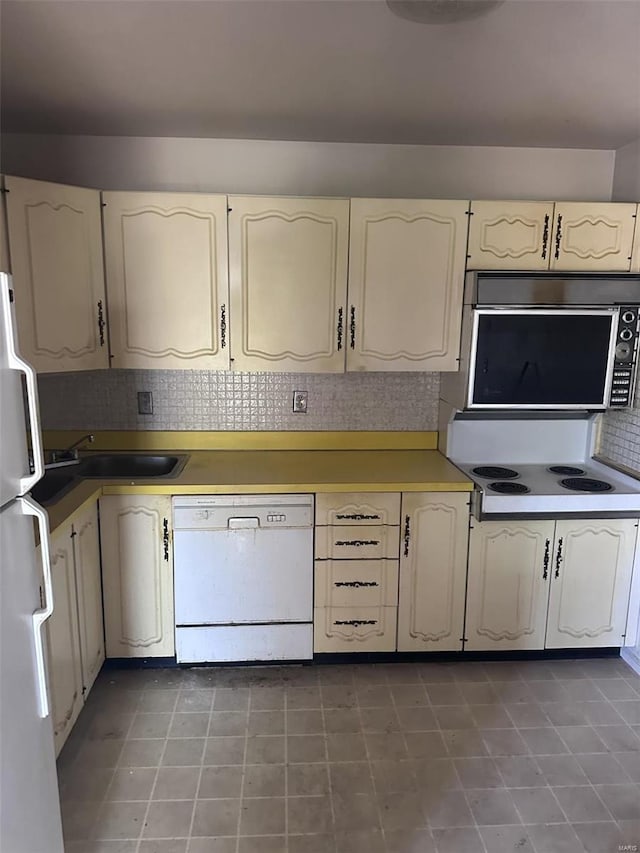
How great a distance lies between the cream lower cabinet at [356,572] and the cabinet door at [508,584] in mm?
357

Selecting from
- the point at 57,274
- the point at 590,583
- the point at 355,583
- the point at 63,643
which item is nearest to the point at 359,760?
the point at 355,583

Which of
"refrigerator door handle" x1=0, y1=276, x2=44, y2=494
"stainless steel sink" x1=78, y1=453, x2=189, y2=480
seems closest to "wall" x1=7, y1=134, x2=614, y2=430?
"stainless steel sink" x1=78, y1=453, x2=189, y2=480

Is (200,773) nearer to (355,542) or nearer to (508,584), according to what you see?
(355,542)

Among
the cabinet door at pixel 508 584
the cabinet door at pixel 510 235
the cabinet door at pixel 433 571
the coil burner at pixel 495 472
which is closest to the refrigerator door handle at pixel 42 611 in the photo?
the cabinet door at pixel 433 571

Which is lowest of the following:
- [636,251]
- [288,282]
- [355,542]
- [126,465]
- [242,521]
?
[355,542]

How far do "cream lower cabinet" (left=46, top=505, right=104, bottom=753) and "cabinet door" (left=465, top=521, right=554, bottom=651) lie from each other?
1.58 m

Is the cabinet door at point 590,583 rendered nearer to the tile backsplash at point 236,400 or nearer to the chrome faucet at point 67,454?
the tile backsplash at point 236,400

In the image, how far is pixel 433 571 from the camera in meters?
2.56

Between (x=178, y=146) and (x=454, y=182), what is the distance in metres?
1.32

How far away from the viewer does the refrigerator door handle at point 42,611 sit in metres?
1.34

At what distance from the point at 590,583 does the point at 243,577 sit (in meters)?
→ 1.52

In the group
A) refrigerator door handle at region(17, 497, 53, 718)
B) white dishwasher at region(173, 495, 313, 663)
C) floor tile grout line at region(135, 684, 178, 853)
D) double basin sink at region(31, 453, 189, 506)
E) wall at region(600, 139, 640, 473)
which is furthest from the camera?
double basin sink at region(31, 453, 189, 506)

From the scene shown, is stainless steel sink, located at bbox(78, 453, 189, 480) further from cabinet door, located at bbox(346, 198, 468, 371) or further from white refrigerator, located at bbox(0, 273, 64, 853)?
white refrigerator, located at bbox(0, 273, 64, 853)

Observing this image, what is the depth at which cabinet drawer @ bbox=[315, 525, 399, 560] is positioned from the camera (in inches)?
98.8
